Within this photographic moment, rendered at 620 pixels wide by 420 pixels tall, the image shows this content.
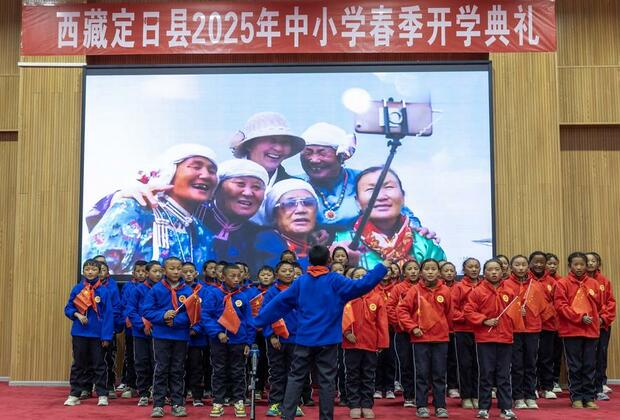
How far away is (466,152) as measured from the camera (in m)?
8.64

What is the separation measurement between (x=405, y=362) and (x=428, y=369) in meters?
0.89

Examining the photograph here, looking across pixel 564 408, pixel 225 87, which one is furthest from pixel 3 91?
pixel 564 408

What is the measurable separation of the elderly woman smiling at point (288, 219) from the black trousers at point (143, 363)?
5.82 ft

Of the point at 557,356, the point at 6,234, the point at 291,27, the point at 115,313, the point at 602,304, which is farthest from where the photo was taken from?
the point at 6,234

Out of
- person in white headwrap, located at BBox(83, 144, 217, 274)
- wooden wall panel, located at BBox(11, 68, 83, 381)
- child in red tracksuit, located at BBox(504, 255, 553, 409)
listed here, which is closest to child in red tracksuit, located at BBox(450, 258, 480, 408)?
child in red tracksuit, located at BBox(504, 255, 553, 409)

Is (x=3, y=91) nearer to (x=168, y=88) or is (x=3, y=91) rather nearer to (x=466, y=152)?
(x=168, y=88)

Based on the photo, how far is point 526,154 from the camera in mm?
8727

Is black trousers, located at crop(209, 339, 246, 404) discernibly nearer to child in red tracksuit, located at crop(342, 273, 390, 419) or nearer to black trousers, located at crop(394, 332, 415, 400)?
child in red tracksuit, located at crop(342, 273, 390, 419)

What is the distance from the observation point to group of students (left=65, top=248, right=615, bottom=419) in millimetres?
6418

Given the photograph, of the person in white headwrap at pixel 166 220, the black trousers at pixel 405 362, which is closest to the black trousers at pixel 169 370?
the black trousers at pixel 405 362

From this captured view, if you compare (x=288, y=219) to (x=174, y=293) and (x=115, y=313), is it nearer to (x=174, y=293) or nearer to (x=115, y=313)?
(x=115, y=313)

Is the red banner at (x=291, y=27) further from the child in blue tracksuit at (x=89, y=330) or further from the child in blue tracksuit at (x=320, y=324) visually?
the child in blue tracksuit at (x=320, y=324)

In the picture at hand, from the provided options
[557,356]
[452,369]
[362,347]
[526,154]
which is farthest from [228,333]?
[526,154]

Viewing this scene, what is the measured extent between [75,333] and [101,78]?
3068 mm
